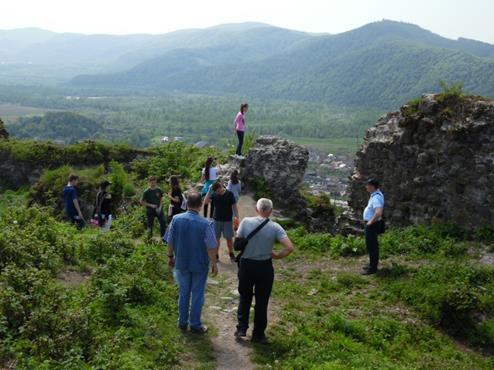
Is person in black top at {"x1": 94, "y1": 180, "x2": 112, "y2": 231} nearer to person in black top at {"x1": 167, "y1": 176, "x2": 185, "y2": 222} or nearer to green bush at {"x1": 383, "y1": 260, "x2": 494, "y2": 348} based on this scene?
person in black top at {"x1": 167, "y1": 176, "x2": 185, "y2": 222}

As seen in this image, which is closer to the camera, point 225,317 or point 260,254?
point 260,254

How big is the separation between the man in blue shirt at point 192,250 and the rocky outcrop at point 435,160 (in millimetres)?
8656

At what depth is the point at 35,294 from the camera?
795 centimetres

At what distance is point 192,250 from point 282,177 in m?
12.4

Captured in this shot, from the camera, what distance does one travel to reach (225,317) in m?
9.98

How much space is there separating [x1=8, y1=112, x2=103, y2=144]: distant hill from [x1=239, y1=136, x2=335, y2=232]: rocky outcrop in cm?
9878

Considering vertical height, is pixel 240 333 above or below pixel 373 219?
below

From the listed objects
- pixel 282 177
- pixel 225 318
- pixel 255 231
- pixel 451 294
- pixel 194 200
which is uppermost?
pixel 194 200

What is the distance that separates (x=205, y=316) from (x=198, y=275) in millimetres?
1543

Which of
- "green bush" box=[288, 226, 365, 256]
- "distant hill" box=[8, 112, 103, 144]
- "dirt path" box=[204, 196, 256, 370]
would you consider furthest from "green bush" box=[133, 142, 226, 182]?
"distant hill" box=[8, 112, 103, 144]

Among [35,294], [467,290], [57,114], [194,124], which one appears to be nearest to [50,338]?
[35,294]

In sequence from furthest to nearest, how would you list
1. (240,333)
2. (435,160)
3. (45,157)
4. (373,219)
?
(45,157)
(435,160)
(373,219)
(240,333)

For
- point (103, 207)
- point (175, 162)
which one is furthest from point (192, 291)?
point (175, 162)

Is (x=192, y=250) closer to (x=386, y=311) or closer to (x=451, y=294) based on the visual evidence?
(x=386, y=311)
